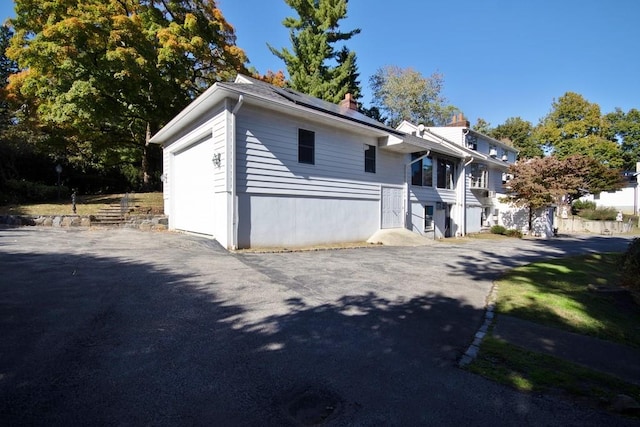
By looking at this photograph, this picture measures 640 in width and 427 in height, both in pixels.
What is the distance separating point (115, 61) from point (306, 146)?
40.2 ft

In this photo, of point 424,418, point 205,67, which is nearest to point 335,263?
point 424,418

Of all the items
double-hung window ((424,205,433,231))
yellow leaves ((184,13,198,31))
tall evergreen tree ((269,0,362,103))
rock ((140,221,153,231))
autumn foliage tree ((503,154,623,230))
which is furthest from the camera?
tall evergreen tree ((269,0,362,103))

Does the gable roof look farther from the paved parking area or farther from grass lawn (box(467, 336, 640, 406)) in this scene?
grass lawn (box(467, 336, 640, 406))

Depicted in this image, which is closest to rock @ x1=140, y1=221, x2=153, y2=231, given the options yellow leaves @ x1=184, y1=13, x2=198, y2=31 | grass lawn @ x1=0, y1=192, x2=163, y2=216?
grass lawn @ x1=0, y1=192, x2=163, y2=216

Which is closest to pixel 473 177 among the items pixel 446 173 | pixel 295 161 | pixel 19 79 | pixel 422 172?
pixel 446 173

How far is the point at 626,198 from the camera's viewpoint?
4488 centimetres

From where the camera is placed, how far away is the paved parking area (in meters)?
2.45

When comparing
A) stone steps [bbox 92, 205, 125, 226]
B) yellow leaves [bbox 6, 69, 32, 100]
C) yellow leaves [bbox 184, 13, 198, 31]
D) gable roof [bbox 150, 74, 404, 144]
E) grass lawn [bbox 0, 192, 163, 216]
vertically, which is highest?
yellow leaves [bbox 184, 13, 198, 31]

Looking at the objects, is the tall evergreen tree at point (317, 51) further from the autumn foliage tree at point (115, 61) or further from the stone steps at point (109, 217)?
the stone steps at point (109, 217)

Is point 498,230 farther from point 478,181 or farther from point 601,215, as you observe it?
point 601,215

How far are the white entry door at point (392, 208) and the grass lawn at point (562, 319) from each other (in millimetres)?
6754

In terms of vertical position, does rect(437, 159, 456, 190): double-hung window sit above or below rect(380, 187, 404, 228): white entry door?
above

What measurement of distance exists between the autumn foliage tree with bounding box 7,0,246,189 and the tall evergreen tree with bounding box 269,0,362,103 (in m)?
8.76

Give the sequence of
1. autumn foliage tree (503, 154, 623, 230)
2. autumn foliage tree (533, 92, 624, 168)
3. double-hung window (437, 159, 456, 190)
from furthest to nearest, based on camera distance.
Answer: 1. autumn foliage tree (533, 92, 624, 168)
2. autumn foliage tree (503, 154, 623, 230)
3. double-hung window (437, 159, 456, 190)
